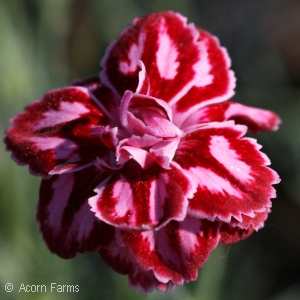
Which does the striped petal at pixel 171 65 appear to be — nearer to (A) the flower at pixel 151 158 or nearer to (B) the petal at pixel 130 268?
(A) the flower at pixel 151 158

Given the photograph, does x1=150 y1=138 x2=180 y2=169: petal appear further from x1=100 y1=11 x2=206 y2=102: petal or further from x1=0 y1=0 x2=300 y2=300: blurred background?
x1=0 y1=0 x2=300 y2=300: blurred background

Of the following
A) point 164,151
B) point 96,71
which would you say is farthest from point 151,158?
point 96,71

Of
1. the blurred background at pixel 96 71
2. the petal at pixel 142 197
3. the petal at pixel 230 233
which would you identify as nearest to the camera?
the petal at pixel 142 197

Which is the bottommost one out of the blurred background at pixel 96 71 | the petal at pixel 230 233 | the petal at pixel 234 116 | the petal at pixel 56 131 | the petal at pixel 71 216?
the blurred background at pixel 96 71

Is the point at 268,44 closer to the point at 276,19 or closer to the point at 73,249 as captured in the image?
the point at 276,19

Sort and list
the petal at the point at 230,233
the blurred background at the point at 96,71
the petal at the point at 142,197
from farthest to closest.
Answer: the blurred background at the point at 96,71 → the petal at the point at 230,233 → the petal at the point at 142,197

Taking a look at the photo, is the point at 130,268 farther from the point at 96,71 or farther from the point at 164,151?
the point at 96,71

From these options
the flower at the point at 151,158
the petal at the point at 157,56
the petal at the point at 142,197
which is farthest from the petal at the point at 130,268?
the petal at the point at 157,56

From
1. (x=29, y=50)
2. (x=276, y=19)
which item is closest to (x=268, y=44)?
(x=276, y=19)
